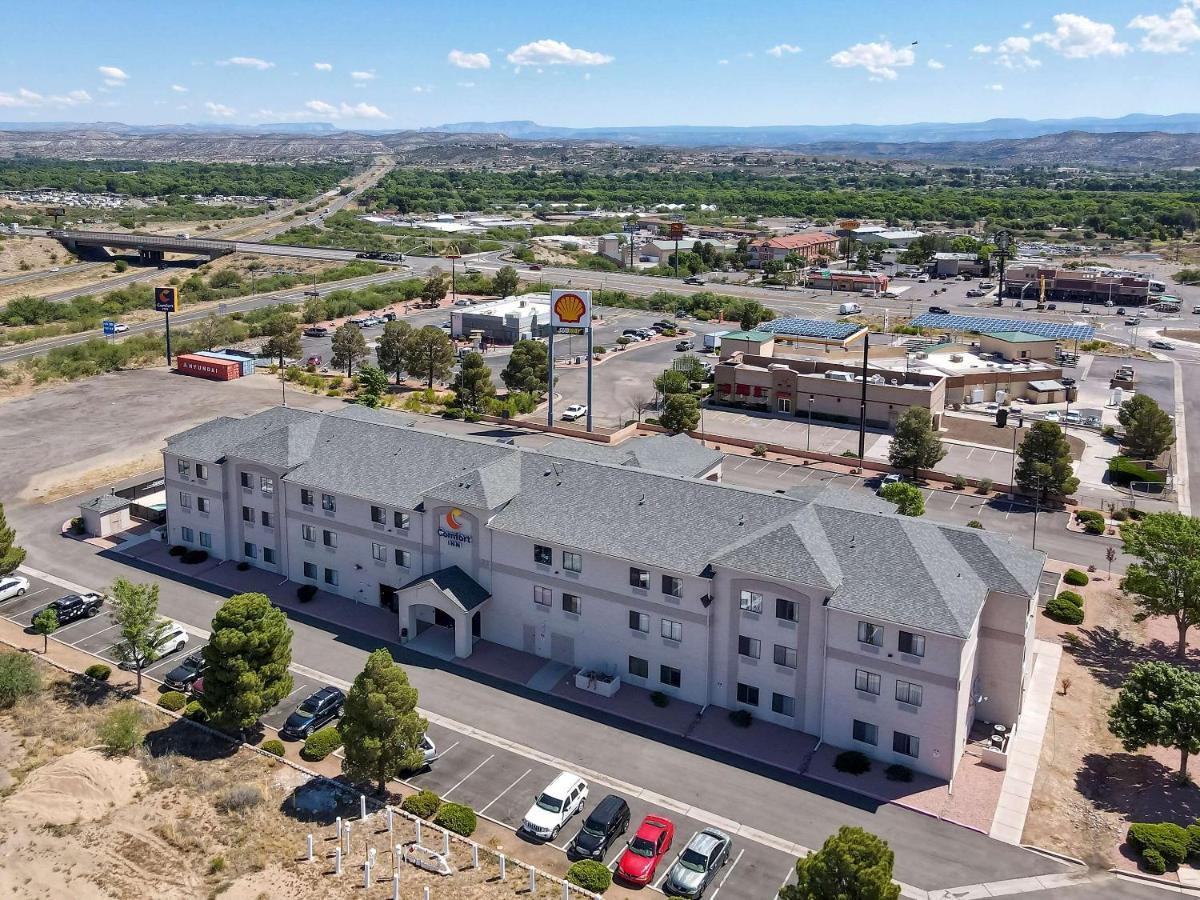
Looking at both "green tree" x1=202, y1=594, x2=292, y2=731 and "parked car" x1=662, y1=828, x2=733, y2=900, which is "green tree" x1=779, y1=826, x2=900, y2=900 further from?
"green tree" x1=202, y1=594, x2=292, y2=731

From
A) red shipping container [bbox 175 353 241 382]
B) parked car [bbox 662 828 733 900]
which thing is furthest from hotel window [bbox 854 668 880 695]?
red shipping container [bbox 175 353 241 382]

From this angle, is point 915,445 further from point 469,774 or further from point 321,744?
point 321,744

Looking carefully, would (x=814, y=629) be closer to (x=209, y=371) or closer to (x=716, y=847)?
(x=716, y=847)

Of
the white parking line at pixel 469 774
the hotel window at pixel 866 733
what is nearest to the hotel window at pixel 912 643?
the hotel window at pixel 866 733

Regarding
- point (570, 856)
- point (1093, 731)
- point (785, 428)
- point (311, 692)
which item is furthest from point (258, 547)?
point (785, 428)

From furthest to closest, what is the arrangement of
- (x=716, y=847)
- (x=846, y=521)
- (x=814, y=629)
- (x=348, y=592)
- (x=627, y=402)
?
1. (x=627, y=402)
2. (x=348, y=592)
3. (x=846, y=521)
4. (x=814, y=629)
5. (x=716, y=847)

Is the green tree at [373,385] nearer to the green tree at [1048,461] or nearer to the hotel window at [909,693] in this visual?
the green tree at [1048,461]

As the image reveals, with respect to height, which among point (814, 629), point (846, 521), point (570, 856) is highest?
point (846, 521)
